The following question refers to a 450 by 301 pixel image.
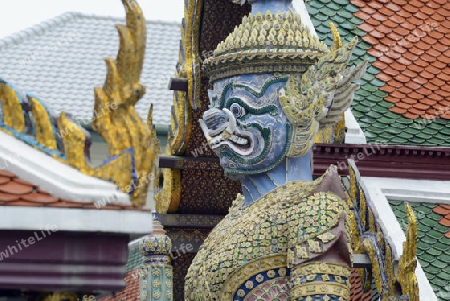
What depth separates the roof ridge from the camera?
2248 centimetres

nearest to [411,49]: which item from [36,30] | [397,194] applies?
[397,194]

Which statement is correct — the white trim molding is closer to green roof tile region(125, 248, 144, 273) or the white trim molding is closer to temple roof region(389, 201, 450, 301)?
temple roof region(389, 201, 450, 301)

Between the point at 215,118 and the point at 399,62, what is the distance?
299cm

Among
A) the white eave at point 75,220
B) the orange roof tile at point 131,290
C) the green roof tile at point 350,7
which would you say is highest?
the green roof tile at point 350,7

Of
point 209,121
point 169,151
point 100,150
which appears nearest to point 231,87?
point 209,121

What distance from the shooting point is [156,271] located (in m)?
9.80

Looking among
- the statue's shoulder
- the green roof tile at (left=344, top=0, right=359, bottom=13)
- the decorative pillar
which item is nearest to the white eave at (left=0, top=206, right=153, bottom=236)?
the statue's shoulder

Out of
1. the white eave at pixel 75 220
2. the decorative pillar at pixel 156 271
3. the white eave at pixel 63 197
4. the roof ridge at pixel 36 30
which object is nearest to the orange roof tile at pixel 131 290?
the decorative pillar at pixel 156 271

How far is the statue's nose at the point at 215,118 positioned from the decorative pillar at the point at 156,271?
201 cm

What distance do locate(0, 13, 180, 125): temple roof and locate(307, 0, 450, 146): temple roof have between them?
30.5ft

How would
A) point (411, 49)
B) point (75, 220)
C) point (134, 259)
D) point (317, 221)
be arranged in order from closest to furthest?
point (75, 220), point (317, 221), point (411, 49), point (134, 259)

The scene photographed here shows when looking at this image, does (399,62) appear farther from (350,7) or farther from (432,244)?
(432,244)

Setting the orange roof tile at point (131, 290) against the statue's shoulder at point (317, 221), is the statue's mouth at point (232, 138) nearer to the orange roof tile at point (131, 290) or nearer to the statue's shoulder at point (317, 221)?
the statue's shoulder at point (317, 221)

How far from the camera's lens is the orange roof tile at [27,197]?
192 inches
